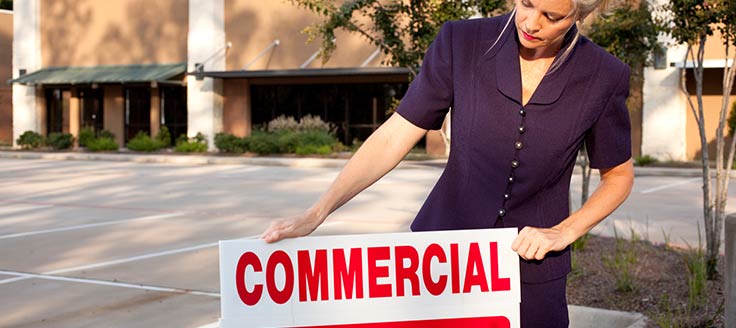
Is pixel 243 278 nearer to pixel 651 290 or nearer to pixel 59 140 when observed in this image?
pixel 651 290

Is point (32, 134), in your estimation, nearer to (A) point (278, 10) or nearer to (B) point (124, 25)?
(B) point (124, 25)

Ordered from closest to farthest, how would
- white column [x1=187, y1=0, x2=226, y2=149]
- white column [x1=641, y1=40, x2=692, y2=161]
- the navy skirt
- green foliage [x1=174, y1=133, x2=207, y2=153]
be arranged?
1. the navy skirt
2. white column [x1=641, y1=40, x2=692, y2=161]
3. green foliage [x1=174, y1=133, x2=207, y2=153]
4. white column [x1=187, y1=0, x2=226, y2=149]

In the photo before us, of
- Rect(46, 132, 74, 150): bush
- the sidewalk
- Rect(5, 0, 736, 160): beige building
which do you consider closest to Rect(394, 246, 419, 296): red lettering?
the sidewalk

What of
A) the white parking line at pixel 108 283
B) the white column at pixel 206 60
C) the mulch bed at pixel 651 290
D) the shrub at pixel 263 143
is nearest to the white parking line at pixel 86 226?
the white parking line at pixel 108 283

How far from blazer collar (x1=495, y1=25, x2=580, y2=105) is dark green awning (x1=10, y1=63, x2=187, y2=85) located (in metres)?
34.8

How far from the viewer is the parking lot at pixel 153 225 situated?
25.4 ft

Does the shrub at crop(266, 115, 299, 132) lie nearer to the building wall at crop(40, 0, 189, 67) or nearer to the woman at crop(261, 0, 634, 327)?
the building wall at crop(40, 0, 189, 67)

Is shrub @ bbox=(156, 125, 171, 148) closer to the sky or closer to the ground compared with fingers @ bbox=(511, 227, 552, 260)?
closer to the ground

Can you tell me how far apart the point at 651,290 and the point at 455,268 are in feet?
17.1

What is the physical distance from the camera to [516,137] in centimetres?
248

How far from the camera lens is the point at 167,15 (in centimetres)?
3856

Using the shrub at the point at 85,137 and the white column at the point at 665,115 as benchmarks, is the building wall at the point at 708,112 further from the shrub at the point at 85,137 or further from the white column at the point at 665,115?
the shrub at the point at 85,137

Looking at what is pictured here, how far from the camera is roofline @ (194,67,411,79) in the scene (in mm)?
32247

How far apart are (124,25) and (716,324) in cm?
3623
